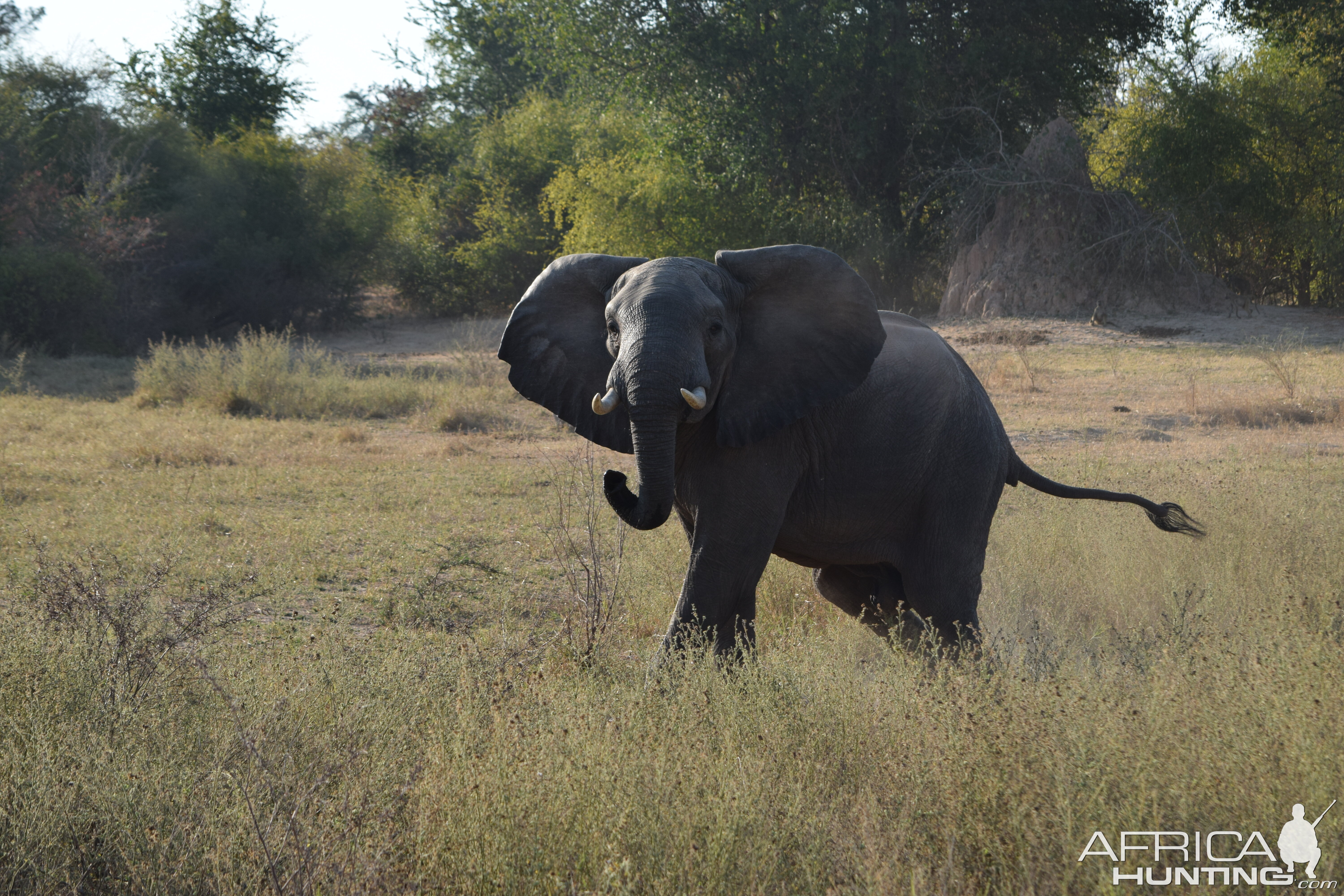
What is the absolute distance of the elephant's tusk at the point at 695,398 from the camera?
3.86m

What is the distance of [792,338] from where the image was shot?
451cm

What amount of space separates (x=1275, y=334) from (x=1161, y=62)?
9377 millimetres

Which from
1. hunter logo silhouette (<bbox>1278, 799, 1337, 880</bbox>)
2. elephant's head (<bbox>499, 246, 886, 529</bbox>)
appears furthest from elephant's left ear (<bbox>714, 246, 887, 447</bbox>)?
hunter logo silhouette (<bbox>1278, 799, 1337, 880</bbox>)

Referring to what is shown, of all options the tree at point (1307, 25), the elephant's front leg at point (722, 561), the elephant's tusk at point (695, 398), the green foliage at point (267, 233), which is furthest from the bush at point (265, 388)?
the tree at point (1307, 25)

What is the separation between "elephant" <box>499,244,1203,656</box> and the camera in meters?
4.21

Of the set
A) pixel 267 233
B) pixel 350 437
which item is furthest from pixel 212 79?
pixel 350 437

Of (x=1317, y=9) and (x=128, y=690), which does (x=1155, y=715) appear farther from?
(x=1317, y=9)

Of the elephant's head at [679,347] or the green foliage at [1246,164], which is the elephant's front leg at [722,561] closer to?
the elephant's head at [679,347]

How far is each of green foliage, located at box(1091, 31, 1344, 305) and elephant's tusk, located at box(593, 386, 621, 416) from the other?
21890 mm

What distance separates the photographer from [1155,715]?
128 inches

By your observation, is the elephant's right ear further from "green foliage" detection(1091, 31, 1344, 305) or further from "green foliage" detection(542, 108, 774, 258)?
"green foliage" detection(1091, 31, 1344, 305)

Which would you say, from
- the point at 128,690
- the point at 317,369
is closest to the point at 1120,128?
the point at 317,369

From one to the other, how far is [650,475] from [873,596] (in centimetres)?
164

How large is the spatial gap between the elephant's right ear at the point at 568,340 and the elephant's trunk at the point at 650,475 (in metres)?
0.42
